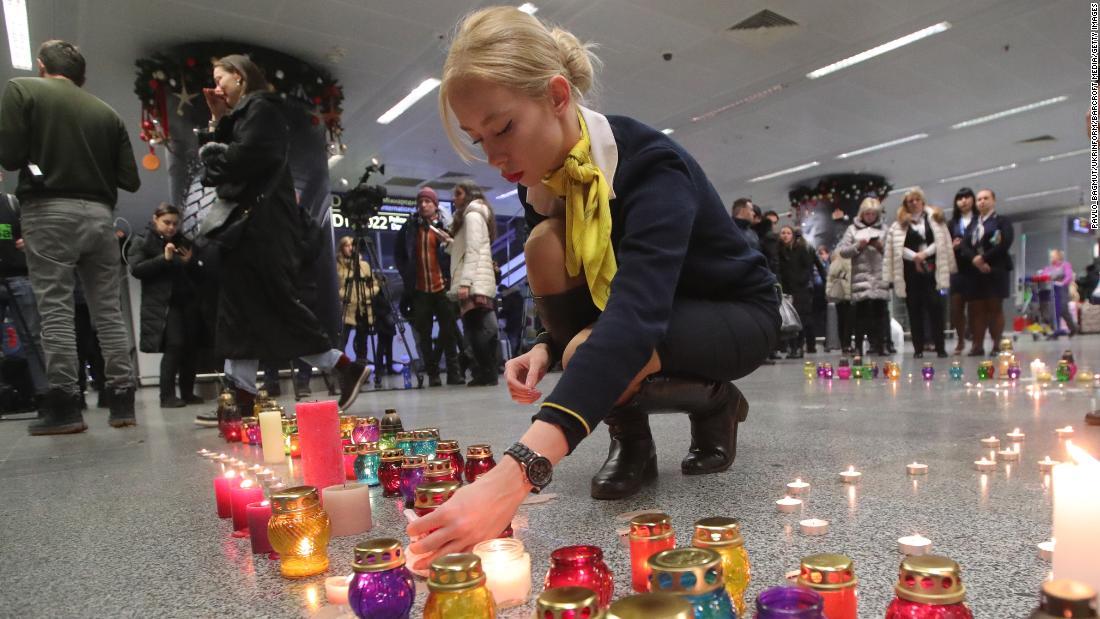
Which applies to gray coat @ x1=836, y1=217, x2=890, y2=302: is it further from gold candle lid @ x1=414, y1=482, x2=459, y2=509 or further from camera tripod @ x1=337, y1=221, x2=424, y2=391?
gold candle lid @ x1=414, y1=482, x2=459, y2=509

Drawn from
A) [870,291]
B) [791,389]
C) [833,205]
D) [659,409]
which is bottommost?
[791,389]

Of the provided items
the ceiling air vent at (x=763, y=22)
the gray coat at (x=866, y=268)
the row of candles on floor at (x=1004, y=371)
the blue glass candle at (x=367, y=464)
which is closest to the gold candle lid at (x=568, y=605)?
the blue glass candle at (x=367, y=464)

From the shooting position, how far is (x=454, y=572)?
2.02 feet

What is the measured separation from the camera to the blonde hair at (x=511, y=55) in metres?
1.01

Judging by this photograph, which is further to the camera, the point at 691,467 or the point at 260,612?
the point at 691,467

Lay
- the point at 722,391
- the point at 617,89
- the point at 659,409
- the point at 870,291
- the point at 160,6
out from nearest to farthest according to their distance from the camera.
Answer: the point at 659,409
the point at 722,391
the point at 160,6
the point at 870,291
the point at 617,89

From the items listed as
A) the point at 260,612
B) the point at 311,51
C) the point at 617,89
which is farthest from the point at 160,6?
the point at 260,612

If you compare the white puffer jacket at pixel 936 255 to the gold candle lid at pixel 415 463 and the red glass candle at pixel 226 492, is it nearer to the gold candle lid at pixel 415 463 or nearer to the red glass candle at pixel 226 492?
the gold candle lid at pixel 415 463

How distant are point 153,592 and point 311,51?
608 cm

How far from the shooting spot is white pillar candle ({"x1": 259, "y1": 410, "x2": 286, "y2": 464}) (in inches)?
75.8

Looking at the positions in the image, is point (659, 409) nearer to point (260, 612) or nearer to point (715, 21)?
point (260, 612)

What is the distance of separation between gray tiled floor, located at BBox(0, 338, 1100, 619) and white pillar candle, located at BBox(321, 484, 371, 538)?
3 centimetres

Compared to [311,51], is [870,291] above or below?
below

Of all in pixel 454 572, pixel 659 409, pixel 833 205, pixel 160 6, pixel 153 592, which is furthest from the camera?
pixel 833 205
